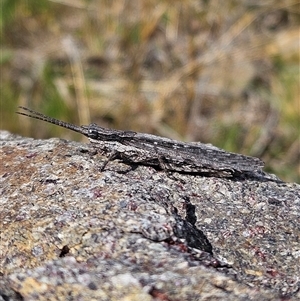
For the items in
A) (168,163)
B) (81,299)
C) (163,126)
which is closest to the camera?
(81,299)

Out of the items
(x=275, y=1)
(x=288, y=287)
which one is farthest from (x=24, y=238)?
(x=275, y=1)

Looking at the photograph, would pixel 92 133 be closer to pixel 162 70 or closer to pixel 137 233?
pixel 137 233

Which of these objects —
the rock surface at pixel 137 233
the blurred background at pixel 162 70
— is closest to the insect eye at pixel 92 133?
the rock surface at pixel 137 233

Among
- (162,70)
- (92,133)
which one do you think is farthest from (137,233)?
(162,70)

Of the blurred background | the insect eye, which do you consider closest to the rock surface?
the insect eye

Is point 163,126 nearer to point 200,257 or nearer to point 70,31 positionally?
point 70,31

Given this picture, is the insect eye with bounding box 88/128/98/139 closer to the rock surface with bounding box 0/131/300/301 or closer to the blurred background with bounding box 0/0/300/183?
the rock surface with bounding box 0/131/300/301
